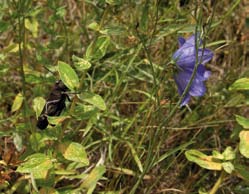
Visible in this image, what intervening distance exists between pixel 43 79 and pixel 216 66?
100cm

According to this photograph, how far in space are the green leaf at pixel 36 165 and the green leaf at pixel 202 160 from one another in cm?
37

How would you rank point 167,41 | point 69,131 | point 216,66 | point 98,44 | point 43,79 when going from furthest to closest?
1. point 216,66
2. point 167,41
3. point 69,131
4. point 43,79
5. point 98,44

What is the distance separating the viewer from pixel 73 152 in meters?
1.27

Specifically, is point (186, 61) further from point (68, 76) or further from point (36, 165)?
point (36, 165)

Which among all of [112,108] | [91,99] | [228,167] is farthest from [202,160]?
[112,108]

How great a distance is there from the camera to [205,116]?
1.89 meters

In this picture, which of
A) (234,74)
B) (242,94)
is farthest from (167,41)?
(242,94)

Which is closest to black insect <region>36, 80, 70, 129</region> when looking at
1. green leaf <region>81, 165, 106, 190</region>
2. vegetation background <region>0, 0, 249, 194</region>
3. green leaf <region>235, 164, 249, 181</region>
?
vegetation background <region>0, 0, 249, 194</region>

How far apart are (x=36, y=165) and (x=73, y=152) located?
0.09 metres

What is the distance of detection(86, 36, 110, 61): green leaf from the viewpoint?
4.13 ft

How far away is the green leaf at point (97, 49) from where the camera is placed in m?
1.26

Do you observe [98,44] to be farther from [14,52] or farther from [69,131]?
[14,52]

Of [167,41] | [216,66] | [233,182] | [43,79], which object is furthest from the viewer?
[216,66]

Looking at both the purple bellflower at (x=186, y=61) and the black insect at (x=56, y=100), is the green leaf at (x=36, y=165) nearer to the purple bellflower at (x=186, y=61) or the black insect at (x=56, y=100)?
the black insect at (x=56, y=100)
